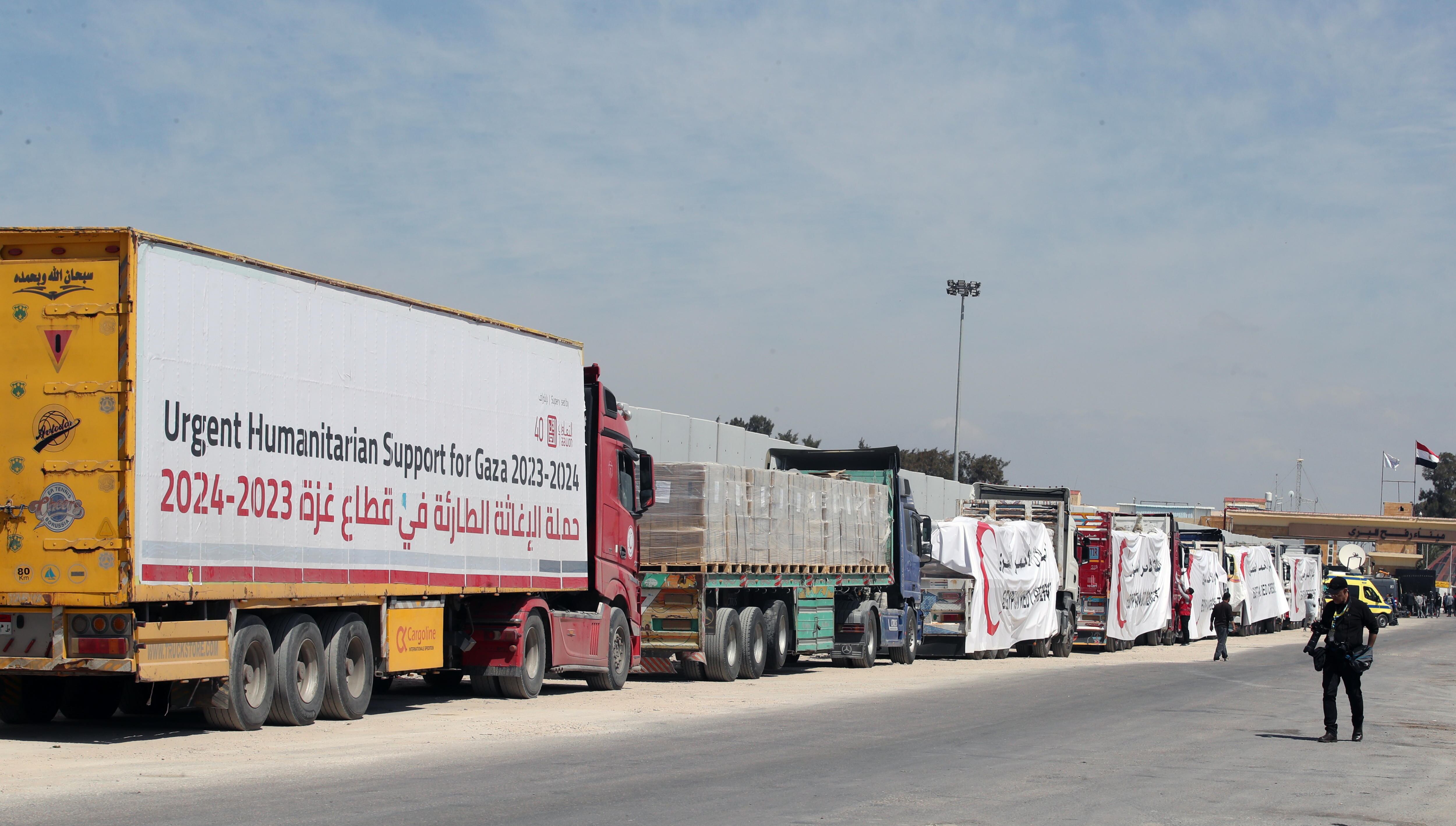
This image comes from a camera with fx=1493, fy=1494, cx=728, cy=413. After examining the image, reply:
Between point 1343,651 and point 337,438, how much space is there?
34.2 ft

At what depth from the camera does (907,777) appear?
38.6 feet

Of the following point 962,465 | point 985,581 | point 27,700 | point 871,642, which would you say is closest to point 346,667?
point 27,700

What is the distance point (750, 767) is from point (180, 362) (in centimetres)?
583

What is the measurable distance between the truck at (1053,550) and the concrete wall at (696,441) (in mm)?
2055

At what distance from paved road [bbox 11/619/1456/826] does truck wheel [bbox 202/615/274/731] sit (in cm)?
201

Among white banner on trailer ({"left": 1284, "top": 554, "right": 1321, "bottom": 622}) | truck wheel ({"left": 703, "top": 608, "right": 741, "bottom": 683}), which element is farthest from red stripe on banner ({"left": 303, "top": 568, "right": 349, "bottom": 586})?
white banner on trailer ({"left": 1284, "top": 554, "right": 1321, "bottom": 622})

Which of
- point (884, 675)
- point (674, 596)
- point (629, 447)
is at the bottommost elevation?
point (884, 675)

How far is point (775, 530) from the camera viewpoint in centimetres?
2364

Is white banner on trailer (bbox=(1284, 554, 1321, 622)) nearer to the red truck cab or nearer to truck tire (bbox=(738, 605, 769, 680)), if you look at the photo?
truck tire (bbox=(738, 605, 769, 680))

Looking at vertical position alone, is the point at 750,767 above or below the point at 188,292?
below

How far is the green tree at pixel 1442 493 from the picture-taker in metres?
181

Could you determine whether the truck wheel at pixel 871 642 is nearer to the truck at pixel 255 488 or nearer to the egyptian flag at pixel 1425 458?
the truck at pixel 255 488

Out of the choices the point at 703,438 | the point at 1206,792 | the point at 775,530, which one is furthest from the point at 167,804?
the point at 703,438

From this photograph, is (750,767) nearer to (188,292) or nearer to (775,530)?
(188,292)
